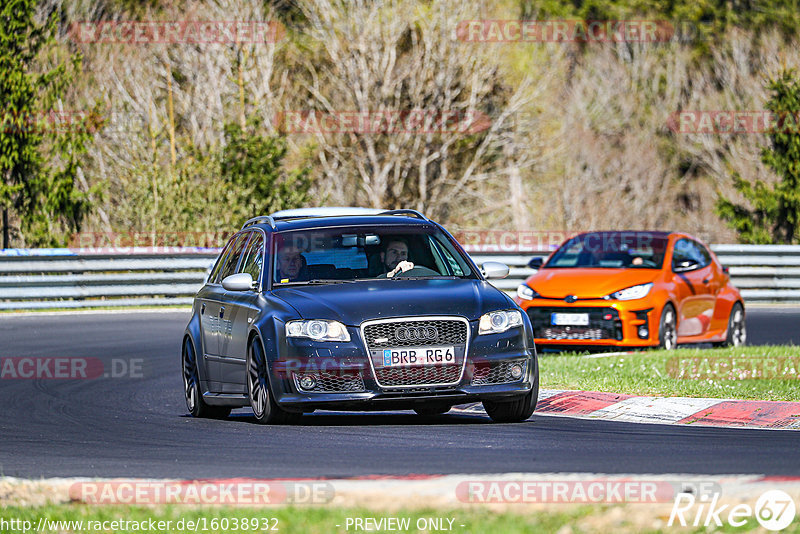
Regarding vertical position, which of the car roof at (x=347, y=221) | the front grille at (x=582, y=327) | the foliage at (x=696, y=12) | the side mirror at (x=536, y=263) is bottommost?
the front grille at (x=582, y=327)

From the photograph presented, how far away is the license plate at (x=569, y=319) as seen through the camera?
1742 cm

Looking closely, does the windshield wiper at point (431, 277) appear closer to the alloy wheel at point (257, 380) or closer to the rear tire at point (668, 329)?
the alloy wheel at point (257, 380)

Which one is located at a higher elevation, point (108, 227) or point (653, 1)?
point (653, 1)

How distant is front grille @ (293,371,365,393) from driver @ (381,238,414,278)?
1.38 meters

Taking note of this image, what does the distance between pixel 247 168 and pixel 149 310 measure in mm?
6747

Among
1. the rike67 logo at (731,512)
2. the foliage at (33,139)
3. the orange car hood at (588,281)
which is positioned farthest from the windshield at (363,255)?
the foliage at (33,139)

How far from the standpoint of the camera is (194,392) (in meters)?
12.2

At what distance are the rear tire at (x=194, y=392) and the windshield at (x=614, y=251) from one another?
7.31 metres

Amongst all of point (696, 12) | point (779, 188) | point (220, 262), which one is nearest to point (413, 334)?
point (220, 262)

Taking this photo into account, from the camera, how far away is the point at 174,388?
1474 centimetres

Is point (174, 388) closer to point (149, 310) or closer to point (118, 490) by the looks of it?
point (118, 490)

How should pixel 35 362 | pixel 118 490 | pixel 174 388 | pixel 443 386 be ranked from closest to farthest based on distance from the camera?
pixel 118 490 → pixel 443 386 → pixel 174 388 → pixel 35 362

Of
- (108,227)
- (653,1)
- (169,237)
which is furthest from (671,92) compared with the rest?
(169,237)

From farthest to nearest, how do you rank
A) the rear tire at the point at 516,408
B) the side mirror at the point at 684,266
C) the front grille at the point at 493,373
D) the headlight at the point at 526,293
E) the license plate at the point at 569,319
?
the side mirror at the point at 684,266 → the headlight at the point at 526,293 → the license plate at the point at 569,319 → the rear tire at the point at 516,408 → the front grille at the point at 493,373
